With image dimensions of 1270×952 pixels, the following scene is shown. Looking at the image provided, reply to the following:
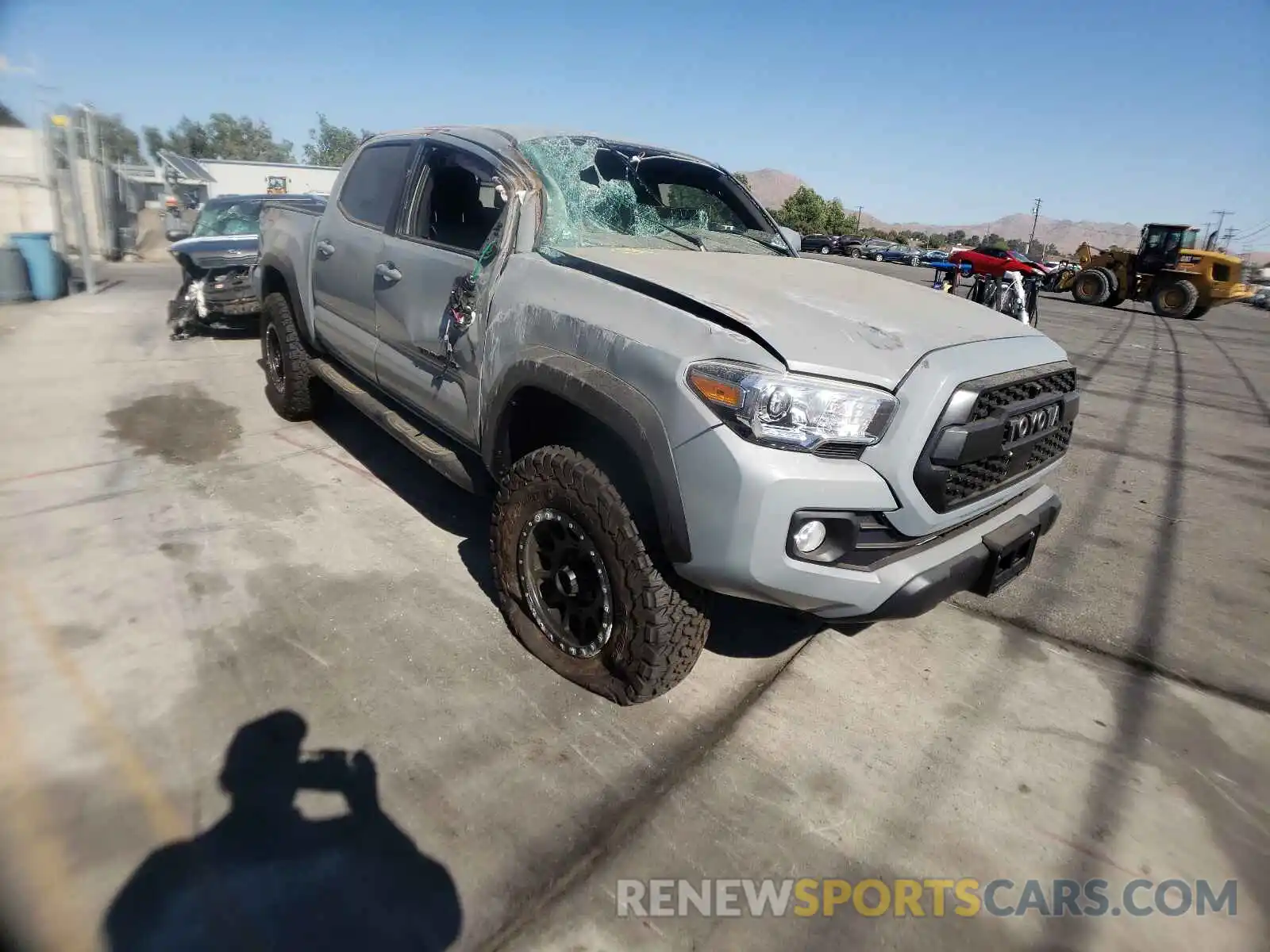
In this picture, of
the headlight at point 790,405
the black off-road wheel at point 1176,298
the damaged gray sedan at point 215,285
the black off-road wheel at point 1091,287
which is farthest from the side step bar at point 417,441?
the black off-road wheel at point 1091,287

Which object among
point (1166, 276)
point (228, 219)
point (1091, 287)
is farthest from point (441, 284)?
point (1091, 287)

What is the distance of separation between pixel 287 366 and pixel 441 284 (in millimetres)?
2577

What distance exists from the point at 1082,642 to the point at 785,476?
2220 mm

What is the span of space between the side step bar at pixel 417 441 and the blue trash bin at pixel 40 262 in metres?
10.4

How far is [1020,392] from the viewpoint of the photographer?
249 centimetres

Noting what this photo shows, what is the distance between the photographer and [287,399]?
5.40 m

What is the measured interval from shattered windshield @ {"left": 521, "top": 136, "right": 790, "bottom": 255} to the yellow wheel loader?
78.3ft

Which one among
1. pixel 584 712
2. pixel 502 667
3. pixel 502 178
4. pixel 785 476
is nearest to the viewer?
pixel 785 476

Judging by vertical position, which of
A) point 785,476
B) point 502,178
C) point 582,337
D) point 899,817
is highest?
point 502,178

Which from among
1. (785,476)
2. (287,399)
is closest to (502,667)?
(785,476)

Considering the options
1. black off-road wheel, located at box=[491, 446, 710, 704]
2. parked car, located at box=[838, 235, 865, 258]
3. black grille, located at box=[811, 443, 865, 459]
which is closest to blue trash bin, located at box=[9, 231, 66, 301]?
black off-road wheel, located at box=[491, 446, 710, 704]

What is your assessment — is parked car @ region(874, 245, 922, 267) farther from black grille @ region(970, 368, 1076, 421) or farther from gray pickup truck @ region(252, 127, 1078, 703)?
black grille @ region(970, 368, 1076, 421)

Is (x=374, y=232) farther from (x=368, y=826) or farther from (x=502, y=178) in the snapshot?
(x=368, y=826)

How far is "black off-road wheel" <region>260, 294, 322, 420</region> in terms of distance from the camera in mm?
5055
